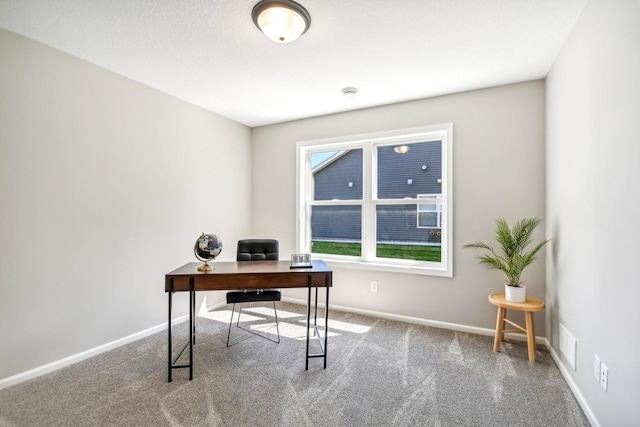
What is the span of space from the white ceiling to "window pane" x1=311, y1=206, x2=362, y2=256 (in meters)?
1.49

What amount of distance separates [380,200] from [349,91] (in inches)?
52.3

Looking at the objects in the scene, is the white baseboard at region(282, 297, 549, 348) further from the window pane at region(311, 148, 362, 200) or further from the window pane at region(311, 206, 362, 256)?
the window pane at region(311, 148, 362, 200)

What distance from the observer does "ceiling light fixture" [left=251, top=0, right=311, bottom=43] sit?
71.7 inches

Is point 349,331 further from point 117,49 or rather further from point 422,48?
point 117,49

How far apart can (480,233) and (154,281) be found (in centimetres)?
338

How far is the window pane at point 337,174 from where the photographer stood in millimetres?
3910

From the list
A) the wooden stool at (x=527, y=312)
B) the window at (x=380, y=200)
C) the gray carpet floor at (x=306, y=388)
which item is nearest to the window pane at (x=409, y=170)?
the window at (x=380, y=200)

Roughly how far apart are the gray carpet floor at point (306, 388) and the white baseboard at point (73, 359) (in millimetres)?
50

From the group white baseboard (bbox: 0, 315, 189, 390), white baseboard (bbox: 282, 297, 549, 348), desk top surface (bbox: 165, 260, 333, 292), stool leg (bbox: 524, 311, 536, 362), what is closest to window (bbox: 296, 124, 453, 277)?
white baseboard (bbox: 282, 297, 549, 348)

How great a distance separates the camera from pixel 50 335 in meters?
2.35

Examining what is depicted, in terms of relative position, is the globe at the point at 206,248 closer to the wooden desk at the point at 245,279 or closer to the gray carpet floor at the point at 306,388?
the wooden desk at the point at 245,279

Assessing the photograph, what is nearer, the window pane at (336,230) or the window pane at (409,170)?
the window pane at (409,170)

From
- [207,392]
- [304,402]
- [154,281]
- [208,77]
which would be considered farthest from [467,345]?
[208,77]

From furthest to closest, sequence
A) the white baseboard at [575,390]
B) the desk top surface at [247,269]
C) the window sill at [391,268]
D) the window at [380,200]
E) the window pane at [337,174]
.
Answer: the window pane at [337,174] → the window at [380,200] → the window sill at [391,268] → the desk top surface at [247,269] → the white baseboard at [575,390]
